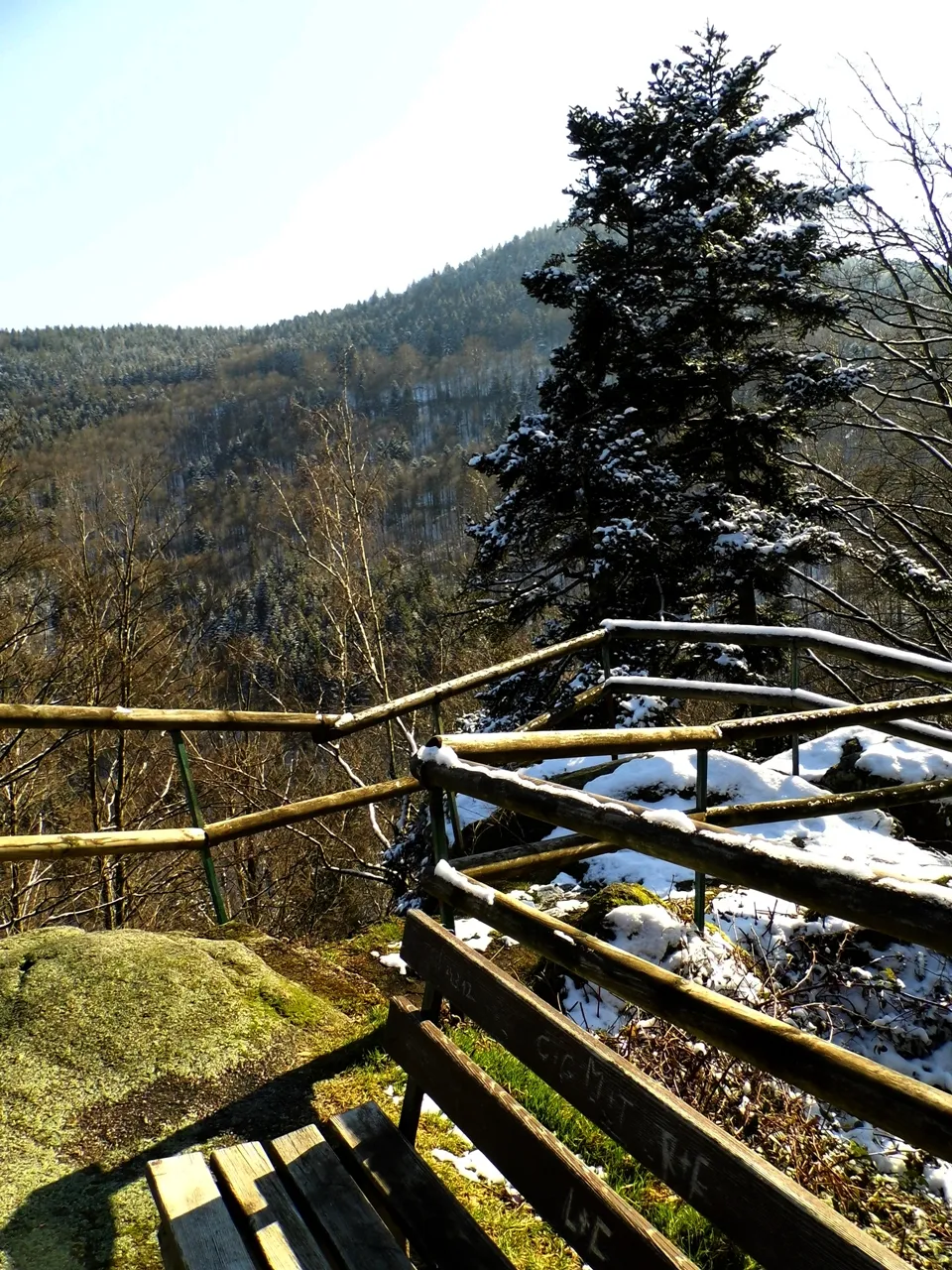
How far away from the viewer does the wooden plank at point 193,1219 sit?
70.2 inches

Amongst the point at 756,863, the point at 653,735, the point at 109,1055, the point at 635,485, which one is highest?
the point at 635,485

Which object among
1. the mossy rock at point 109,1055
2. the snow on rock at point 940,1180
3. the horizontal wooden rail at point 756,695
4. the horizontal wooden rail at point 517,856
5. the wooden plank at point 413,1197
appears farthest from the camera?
the horizontal wooden rail at point 756,695

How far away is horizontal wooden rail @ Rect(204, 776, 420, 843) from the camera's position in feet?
12.3

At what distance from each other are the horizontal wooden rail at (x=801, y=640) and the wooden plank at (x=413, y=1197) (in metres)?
3.90

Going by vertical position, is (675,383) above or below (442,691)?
above

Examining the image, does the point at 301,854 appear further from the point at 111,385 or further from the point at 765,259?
the point at 111,385

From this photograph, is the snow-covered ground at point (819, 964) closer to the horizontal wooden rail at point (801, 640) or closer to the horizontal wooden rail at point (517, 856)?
the horizontal wooden rail at point (517, 856)

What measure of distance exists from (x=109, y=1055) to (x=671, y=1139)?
2525 mm

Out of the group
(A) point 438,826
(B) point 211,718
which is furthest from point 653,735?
(B) point 211,718

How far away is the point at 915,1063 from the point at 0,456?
13143 mm

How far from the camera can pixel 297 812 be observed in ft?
12.8

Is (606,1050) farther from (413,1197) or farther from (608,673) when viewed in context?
(608,673)

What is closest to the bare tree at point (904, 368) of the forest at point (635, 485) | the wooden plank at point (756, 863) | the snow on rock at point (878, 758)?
the forest at point (635, 485)

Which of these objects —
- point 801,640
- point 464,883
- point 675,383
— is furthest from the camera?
point 675,383
